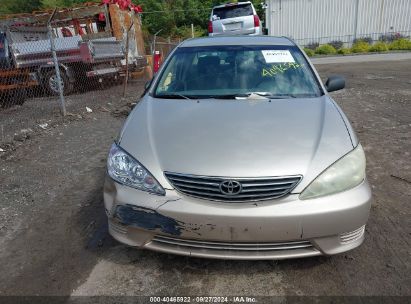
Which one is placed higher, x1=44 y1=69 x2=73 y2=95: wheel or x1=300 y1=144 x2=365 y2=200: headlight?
x1=300 y1=144 x2=365 y2=200: headlight

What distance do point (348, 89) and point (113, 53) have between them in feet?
22.6

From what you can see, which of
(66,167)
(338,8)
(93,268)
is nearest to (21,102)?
(66,167)

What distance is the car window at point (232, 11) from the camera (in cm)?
1434

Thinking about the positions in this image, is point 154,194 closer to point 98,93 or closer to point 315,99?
point 315,99

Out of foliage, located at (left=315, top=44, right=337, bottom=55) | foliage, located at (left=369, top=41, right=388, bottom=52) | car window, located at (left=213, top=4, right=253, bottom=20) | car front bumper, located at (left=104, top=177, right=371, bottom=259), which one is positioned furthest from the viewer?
foliage, located at (left=315, top=44, right=337, bottom=55)

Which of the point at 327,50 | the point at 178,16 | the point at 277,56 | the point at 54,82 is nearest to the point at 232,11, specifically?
the point at 327,50

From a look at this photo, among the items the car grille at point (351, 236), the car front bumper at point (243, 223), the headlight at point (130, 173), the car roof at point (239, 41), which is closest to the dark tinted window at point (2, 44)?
the car roof at point (239, 41)

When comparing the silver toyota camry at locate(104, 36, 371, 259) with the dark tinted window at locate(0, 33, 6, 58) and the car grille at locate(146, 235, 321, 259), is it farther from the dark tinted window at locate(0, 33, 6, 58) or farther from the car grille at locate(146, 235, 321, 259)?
the dark tinted window at locate(0, 33, 6, 58)

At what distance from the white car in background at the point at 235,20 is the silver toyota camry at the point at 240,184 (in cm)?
1180

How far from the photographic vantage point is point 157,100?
3.30m

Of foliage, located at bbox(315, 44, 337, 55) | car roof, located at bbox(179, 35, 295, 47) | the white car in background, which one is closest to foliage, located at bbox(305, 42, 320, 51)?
foliage, located at bbox(315, 44, 337, 55)

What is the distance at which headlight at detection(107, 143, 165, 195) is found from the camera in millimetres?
2342

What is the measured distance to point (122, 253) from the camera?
9.41 feet

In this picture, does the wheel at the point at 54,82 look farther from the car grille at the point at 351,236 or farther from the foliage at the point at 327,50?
the foliage at the point at 327,50
